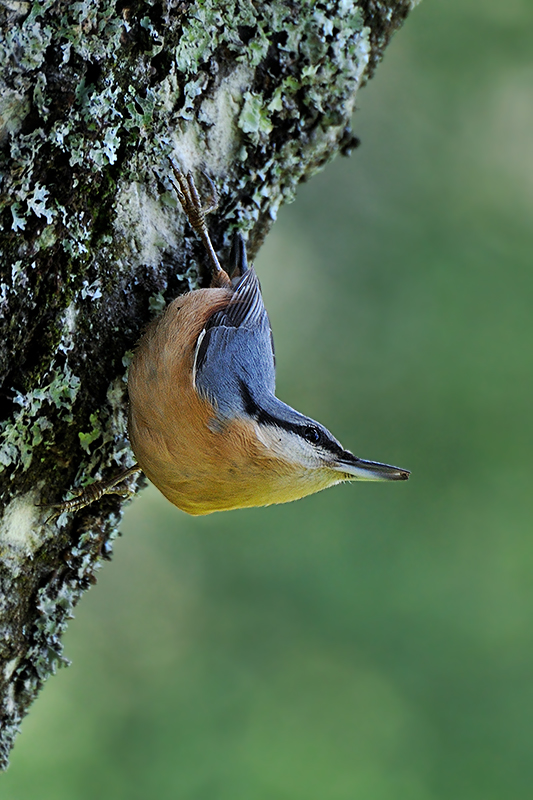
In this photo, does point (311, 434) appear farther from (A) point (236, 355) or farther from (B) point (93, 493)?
(B) point (93, 493)

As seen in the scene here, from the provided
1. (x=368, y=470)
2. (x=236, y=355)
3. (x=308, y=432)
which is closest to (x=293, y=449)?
(x=308, y=432)

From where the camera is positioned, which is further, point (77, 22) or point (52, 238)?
point (52, 238)

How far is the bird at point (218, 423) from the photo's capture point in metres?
1.71

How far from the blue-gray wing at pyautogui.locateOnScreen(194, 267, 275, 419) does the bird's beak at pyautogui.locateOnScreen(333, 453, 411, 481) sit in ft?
0.83

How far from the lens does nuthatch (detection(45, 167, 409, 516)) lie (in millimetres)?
1706

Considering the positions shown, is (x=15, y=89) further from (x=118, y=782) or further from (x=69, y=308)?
(x=118, y=782)

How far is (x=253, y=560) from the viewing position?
151 inches

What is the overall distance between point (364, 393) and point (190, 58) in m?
2.44

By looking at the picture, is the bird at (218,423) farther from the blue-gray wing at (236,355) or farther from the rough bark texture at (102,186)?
the rough bark texture at (102,186)

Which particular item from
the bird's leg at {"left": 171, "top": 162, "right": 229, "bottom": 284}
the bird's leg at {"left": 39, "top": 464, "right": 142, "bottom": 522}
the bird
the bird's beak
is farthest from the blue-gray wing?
the bird's leg at {"left": 39, "top": 464, "right": 142, "bottom": 522}

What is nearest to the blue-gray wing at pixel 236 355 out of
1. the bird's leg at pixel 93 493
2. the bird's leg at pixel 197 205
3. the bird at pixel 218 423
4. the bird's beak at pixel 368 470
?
the bird at pixel 218 423

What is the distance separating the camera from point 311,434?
171 cm

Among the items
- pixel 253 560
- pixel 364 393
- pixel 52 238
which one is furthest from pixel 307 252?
pixel 52 238

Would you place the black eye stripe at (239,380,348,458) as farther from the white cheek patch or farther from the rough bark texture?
the rough bark texture
